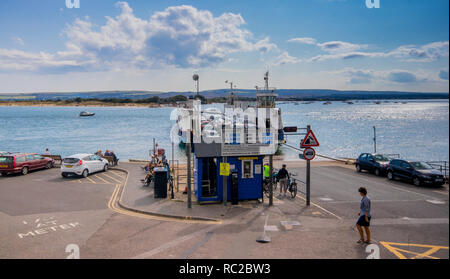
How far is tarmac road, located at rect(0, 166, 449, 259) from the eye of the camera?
8422mm

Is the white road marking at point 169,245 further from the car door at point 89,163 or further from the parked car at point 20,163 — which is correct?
the parked car at point 20,163

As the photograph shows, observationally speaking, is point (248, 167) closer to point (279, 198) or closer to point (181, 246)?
point (279, 198)

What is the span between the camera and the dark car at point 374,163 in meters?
21.7

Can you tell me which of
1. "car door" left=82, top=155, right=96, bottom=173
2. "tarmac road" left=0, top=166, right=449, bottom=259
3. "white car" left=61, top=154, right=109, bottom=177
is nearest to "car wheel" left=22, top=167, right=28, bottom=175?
"white car" left=61, top=154, right=109, bottom=177

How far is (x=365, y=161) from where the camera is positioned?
23.2m

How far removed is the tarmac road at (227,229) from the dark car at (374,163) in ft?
18.0

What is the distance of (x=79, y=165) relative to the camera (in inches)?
795

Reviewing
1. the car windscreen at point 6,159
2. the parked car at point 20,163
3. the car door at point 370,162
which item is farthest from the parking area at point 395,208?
the car windscreen at point 6,159

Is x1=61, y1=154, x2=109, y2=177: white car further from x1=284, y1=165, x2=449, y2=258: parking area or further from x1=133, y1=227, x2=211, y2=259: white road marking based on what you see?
x1=284, y1=165, x2=449, y2=258: parking area

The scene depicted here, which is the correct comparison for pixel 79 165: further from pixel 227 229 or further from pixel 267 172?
pixel 227 229

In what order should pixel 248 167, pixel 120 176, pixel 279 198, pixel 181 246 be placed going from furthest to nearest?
pixel 120 176
pixel 279 198
pixel 248 167
pixel 181 246
